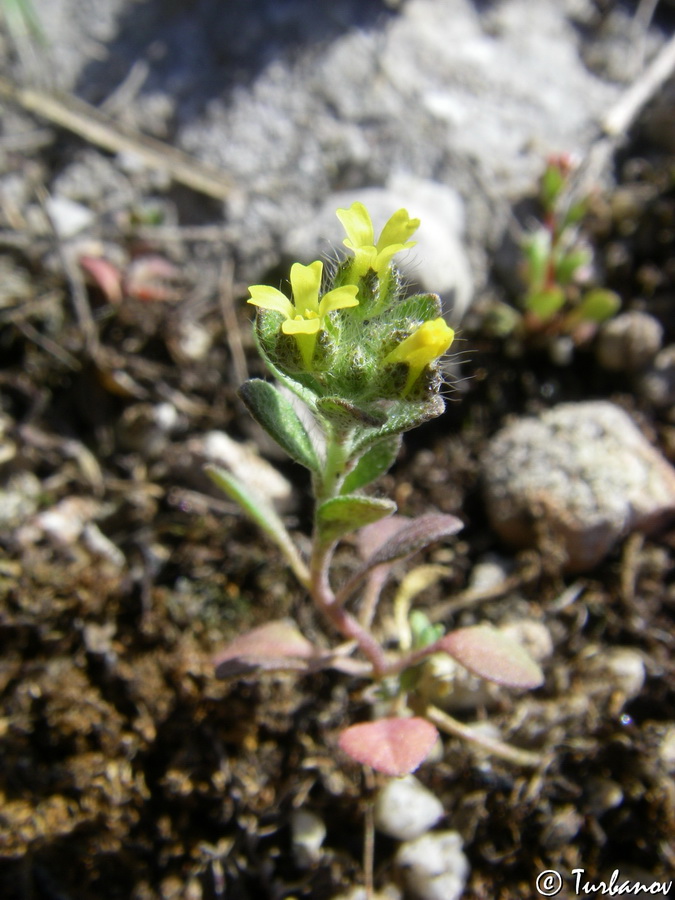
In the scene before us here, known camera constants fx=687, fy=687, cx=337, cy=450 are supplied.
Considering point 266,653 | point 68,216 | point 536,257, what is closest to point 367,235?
point 266,653

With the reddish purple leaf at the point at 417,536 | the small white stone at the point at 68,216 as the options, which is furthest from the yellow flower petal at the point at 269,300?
the small white stone at the point at 68,216

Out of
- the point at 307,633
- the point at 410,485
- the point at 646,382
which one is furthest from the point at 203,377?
the point at 646,382

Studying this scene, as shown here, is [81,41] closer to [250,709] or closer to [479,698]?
[250,709]

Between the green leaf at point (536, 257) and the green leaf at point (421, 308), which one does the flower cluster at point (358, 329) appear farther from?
the green leaf at point (536, 257)

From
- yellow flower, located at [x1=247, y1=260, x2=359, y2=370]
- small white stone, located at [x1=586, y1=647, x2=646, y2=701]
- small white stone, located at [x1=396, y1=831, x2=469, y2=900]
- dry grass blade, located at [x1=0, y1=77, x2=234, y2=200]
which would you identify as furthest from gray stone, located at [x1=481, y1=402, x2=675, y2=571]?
dry grass blade, located at [x1=0, y1=77, x2=234, y2=200]

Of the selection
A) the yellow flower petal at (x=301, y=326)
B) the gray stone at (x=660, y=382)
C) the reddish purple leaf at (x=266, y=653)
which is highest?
the yellow flower petal at (x=301, y=326)

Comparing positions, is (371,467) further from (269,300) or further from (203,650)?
→ (203,650)
